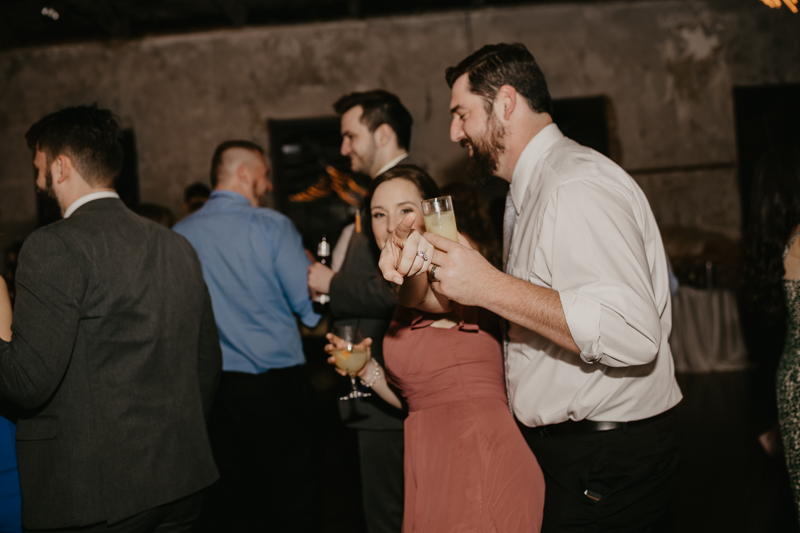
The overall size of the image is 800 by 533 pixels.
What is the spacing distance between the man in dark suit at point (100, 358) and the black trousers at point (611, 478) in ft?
3.74

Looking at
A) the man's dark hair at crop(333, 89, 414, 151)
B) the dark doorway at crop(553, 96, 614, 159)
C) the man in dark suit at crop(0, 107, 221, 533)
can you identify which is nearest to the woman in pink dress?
the man in dark suit at crop(0, 107, 221, 533)

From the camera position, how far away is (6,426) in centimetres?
161

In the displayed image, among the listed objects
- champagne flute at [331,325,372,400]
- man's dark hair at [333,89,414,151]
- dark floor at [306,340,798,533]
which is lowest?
dark floor at [306,340,798,533]

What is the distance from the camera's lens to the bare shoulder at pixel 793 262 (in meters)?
2.09

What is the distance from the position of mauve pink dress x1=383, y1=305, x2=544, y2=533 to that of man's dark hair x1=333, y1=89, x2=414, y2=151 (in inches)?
43.5

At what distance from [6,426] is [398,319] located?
123cm

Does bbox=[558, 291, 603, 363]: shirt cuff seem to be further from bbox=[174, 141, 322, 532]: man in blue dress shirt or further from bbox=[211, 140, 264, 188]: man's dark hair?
bbox=[211, 140, 264, 188]: man's dark hair

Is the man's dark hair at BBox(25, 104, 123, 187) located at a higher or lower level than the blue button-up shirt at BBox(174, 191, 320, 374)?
higher

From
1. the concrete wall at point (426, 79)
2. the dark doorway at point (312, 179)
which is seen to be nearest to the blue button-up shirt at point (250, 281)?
the dark doorway at point (312, 179)

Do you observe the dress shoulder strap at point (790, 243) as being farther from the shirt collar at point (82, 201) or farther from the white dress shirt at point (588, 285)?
the shirt collar at point (82, 201)

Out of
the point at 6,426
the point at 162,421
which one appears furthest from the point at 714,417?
the point at 6,426

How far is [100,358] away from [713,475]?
339cm

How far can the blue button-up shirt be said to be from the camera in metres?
2.52

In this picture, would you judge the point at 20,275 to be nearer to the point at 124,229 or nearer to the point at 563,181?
the point at 124,229
